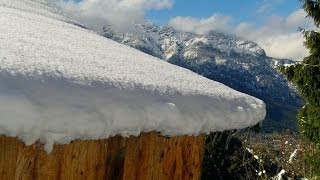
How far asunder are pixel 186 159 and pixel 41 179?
0.89 m

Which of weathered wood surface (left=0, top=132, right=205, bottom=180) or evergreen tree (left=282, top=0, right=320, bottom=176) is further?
evergreen tree (left=282, top=0, right=320, bottom=176)

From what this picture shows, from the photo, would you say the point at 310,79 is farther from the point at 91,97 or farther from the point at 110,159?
the point at 91,97

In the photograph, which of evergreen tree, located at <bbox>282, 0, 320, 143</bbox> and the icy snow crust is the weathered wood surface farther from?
evergreen tree, located at <bbox>282, 0, 320, 143</bbox>

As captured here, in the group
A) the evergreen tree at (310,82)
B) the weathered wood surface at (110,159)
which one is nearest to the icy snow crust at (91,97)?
the weathered wood surface at (110,159)

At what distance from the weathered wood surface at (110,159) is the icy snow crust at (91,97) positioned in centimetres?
28

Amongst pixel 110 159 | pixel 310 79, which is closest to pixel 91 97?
pixel 110 159

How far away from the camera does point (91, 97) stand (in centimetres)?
128

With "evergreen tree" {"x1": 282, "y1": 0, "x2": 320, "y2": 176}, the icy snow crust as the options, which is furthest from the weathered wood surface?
"evergreen tree" {"x1": 282, "y1": 0, "x2": 320, "y2": 176}

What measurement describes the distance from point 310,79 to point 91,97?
11.1m

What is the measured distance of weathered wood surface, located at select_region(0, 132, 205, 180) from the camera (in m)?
1.53

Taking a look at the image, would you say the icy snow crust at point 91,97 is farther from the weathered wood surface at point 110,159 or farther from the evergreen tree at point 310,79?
the evergreen tree at point 310,79

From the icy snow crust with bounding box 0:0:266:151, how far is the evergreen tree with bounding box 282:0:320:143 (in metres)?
10.1

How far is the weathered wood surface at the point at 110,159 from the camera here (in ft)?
5.01

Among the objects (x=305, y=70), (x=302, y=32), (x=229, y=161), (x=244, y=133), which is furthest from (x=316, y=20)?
(x=229, y=161)
